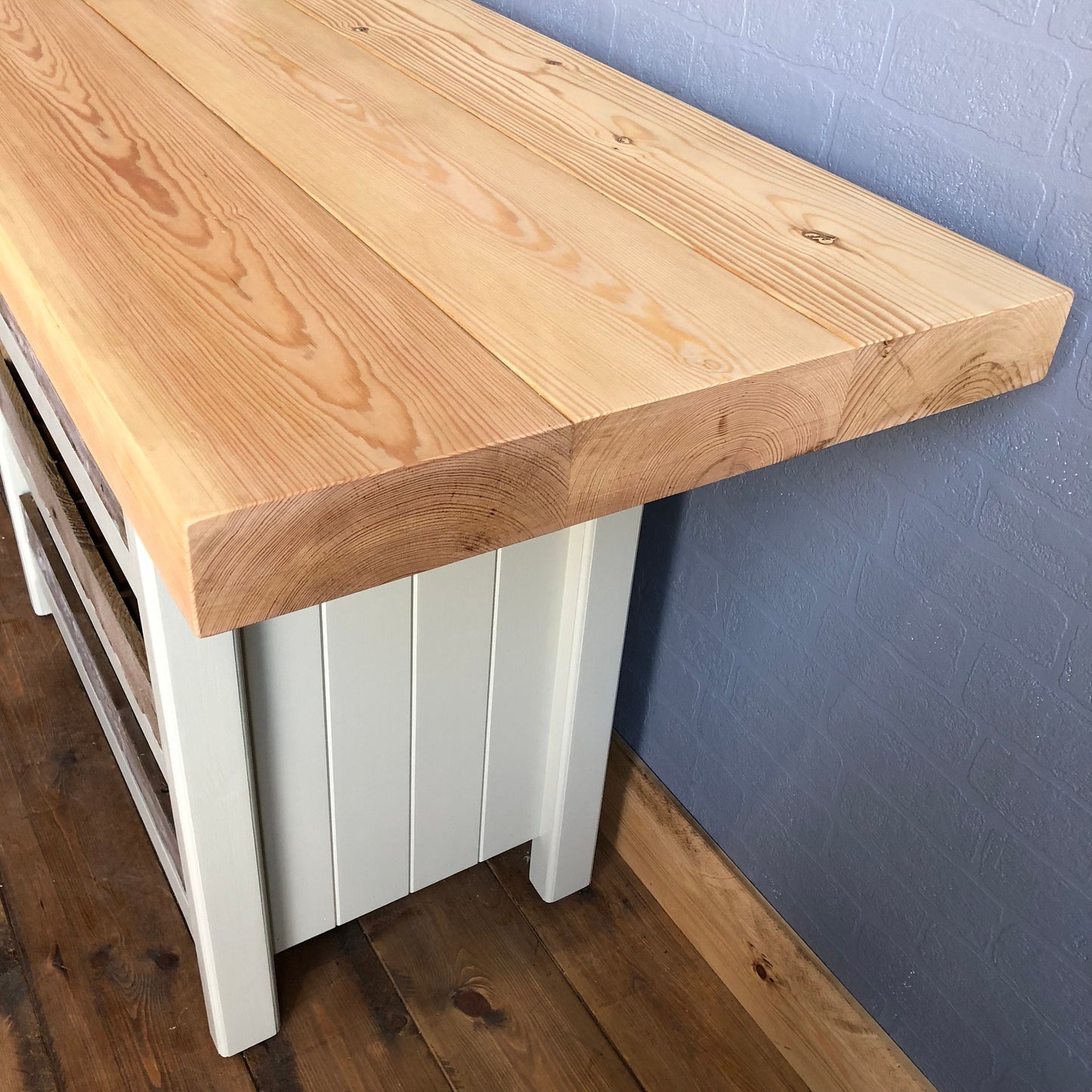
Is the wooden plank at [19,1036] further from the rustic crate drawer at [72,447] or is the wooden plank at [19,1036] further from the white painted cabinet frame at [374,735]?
the rustic crate drawer at [72,447]

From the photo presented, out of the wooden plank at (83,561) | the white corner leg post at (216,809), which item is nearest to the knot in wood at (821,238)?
the white corner leg post at (216,809)

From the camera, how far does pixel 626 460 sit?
546mm

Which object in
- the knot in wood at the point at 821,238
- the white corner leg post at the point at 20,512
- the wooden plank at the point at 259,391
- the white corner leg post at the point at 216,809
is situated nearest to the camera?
the wooden plank at the point at 259,391

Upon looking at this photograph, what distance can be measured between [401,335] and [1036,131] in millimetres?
447

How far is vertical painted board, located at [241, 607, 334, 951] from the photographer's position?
0.92 m

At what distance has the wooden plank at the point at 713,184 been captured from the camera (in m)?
0.65

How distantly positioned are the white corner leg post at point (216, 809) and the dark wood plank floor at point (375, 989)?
0.07 m

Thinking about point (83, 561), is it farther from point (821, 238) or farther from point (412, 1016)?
point (821, 238)

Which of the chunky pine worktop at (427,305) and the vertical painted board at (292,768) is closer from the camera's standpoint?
the chunky pine worktop at (427,305)

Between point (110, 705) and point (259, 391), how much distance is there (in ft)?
2.88

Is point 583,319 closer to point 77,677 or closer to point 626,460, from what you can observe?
point 626,460

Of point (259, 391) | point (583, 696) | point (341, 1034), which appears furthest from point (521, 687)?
point (259, 391)

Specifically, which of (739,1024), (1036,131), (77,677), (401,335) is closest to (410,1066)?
(739,1024)

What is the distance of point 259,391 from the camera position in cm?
51
